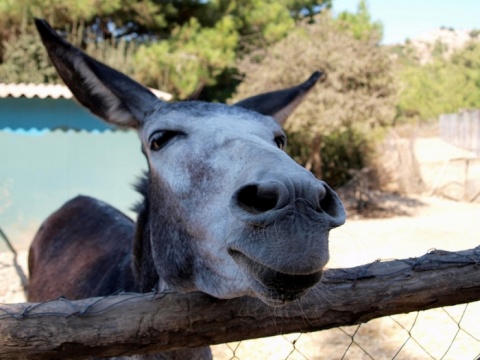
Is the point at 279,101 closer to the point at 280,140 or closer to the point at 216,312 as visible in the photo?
the point at 280,140

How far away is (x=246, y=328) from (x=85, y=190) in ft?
27.0

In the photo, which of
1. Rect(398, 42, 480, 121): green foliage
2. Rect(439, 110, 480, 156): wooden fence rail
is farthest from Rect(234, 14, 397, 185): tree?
Answer: Rect(398, 42, 480, 121): green foliage

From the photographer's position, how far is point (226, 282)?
143 centimetres

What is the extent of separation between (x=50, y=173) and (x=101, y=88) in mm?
7311

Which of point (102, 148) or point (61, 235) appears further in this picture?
point (102, 148)

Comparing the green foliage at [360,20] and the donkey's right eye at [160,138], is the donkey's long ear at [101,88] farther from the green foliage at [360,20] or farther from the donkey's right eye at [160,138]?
the green foliage at [360,20]

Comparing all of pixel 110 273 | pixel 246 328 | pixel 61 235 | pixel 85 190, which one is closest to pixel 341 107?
pixel 85 190

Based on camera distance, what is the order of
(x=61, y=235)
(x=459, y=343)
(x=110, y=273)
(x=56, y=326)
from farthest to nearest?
(x=459, y=343) < (x=61, y=235) < (x=110, y=273) < (x=56, y=326)

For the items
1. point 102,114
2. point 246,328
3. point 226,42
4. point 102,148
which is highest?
point 102,114

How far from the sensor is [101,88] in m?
2.14

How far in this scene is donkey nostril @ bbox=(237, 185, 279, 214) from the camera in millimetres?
1169

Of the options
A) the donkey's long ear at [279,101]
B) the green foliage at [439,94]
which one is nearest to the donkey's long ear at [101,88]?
the donkey's long ear at [279,101]

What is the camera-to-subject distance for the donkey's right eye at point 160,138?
6.16 ft

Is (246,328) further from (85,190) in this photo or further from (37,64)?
(37,64)
